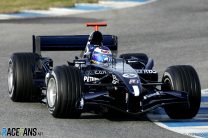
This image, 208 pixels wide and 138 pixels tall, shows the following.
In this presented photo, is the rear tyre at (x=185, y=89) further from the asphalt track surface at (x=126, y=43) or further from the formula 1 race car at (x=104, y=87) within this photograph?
the asphalt track surface at (x=126, y=43)

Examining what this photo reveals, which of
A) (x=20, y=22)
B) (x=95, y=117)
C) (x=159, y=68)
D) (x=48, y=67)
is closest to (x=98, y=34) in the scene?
(x=48, y=67)

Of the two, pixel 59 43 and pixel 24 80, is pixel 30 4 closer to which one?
pixel 59 43

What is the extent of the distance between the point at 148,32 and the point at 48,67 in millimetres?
12021

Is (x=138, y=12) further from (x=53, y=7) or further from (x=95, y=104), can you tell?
(x=95, y=104)

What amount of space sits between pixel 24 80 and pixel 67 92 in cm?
198

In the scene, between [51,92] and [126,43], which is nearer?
[51,92]

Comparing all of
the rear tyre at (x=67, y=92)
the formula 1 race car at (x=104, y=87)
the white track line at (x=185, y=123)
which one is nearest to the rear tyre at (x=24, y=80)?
the formula 1 race car at (x=104, y=87)

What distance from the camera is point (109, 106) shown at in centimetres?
1262

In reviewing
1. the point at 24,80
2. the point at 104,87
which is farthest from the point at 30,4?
the point at 104,87

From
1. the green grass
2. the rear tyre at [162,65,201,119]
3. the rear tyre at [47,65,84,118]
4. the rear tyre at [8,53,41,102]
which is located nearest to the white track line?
the rear tyre at [162,65,201,119]

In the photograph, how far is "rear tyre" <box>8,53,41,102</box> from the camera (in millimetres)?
14492

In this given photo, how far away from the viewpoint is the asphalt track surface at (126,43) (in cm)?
1238

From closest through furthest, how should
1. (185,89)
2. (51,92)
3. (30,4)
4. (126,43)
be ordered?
(185,89) → (51,92) → (126,43) → (30,4)

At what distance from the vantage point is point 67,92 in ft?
41.6
